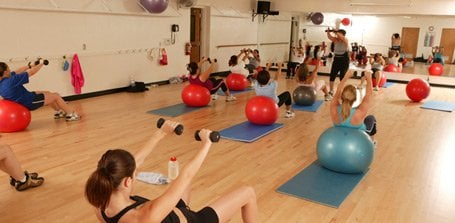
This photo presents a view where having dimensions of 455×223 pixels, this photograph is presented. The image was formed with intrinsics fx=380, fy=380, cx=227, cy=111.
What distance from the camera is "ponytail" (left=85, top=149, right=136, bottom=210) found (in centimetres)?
135

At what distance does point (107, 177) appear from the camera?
1347mm

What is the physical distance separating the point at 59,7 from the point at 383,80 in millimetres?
6682

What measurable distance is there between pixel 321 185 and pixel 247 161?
0.79 metres

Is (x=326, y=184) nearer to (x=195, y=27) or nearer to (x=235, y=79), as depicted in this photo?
(x=235, y=79)

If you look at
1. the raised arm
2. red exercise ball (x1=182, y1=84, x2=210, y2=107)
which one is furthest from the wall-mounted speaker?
the raised arm

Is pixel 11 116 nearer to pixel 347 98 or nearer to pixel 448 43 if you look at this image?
pixel 347 98

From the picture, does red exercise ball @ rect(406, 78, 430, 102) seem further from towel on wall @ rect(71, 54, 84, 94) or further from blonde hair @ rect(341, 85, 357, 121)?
towel on wall @ rect(71, 54, 84, 94)

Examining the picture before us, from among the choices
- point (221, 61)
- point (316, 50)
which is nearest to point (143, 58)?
point (221, 61)

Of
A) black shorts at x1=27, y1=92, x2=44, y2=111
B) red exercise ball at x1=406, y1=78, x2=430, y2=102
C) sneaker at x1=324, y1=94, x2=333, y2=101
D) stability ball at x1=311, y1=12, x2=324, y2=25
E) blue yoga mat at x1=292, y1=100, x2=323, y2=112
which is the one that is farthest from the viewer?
stability ball at x1=311, y1=12, x2=324, y2=25

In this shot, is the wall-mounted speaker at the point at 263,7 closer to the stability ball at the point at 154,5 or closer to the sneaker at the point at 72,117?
the stability ball at the point at 154,5

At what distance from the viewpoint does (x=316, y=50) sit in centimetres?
1039

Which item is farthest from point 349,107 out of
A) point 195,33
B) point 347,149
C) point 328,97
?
point 195,33

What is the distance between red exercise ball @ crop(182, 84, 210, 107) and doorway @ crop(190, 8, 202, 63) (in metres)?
3.67

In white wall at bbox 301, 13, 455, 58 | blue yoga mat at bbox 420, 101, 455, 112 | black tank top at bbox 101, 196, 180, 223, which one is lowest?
blue yoga mat at bbox 420, 101, 455, 112
